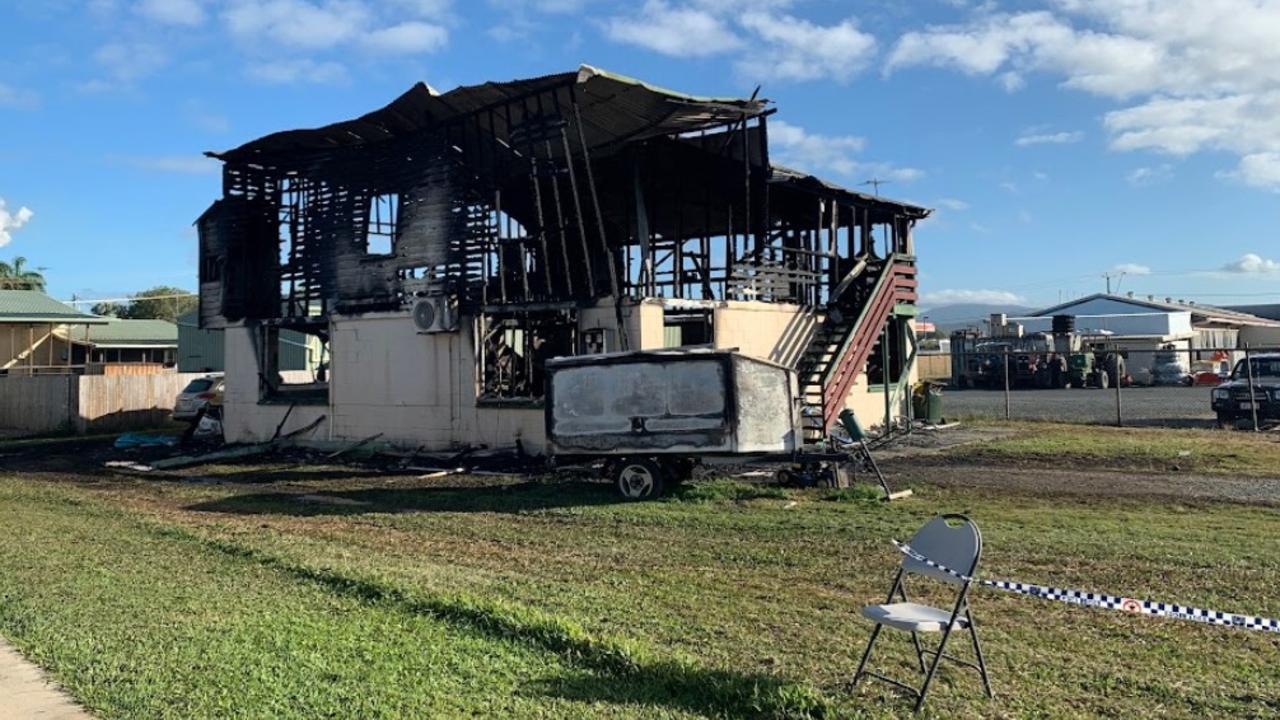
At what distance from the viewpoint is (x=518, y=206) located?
22.9 meters

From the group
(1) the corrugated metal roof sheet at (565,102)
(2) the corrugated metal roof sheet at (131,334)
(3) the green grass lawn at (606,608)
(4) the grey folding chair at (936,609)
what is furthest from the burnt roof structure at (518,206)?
(2) the corrugated metal roof sheet at (131,334)

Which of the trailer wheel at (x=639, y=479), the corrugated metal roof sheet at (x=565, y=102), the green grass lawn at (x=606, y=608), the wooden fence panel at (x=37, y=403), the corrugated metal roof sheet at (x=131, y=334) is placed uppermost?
the corrugated metal roof sheet at (x=565, y=102)

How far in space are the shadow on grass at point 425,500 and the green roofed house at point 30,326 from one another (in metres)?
29.1

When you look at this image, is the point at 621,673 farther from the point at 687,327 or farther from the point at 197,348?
the point at 197,348

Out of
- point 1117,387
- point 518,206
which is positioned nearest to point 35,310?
point 518,206

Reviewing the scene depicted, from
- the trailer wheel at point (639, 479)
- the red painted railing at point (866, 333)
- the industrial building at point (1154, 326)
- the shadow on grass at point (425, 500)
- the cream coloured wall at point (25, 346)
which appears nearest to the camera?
the shadow on grass at point (425, 500)

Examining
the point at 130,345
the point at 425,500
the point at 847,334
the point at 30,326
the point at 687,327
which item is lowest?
the point at 425,500

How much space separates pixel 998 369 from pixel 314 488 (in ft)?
117

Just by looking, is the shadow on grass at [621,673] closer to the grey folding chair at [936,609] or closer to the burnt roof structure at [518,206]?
the grey folding chair at [936,609]

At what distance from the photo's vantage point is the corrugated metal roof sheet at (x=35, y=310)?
38.0 metres

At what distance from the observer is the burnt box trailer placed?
13062 mm

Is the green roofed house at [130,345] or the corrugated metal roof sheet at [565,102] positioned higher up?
the corrugated metal roof sheet at [565,102]

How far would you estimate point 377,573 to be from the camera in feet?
27.5

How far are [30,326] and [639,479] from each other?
118 ft
